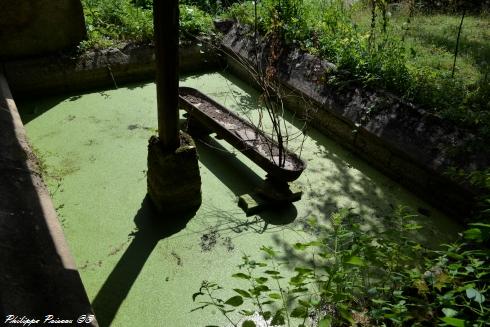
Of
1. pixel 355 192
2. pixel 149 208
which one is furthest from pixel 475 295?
pixel 149 208

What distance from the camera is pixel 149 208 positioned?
3986 mm

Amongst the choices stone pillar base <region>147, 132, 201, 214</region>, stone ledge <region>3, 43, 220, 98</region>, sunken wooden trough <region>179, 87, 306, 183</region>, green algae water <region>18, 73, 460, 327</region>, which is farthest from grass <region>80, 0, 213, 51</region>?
stone pillar base <region>147, 132, 201, 214</region>

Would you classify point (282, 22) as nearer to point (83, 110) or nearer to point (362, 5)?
point (362, 5)

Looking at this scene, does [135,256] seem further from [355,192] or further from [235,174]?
[355,192]

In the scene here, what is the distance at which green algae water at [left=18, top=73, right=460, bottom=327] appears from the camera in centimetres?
321

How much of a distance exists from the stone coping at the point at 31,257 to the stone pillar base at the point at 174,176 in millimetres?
947

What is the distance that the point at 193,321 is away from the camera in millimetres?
2979

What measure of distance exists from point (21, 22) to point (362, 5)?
594cm

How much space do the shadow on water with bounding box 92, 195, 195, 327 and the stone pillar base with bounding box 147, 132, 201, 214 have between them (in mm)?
107

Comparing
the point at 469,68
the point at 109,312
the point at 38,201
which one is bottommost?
the point at 109,312

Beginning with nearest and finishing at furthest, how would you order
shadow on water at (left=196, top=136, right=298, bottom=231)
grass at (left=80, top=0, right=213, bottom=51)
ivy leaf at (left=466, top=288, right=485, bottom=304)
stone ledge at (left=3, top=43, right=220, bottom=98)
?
1. ivy leaf at (left=466, top=288, right=485, bottom=304)
2. shadow on water at (left=196, top=136, right=298, bottom=231)
3. stone ledge at (left=3, top=43, right=220, bottom=98)
4. grass at (left=80, top=0, right=213, bottom=51)

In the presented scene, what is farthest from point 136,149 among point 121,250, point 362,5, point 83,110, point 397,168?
point 362,5

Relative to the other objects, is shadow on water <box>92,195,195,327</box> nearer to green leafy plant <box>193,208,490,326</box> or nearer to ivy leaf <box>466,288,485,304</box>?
green leafy plant <box>193,208,490,326</box>

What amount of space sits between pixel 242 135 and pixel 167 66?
159 cm
